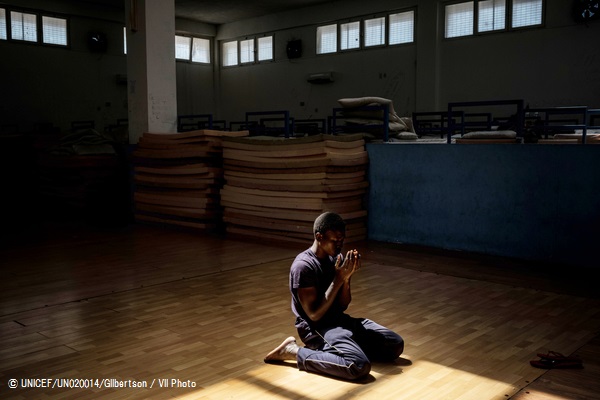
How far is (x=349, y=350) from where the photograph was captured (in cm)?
348

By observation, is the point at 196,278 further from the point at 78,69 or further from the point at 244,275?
the point at 78,69

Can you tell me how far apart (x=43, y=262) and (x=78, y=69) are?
12414 millimetres

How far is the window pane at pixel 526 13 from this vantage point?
45.9 ft

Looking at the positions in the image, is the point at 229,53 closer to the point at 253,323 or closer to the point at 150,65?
the point at 150,65

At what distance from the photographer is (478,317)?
4.72 metres

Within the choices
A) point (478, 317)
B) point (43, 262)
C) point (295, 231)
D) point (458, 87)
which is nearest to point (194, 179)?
point (295, 231)

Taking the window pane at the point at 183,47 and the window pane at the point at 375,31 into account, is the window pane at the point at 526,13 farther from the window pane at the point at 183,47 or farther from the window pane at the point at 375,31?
the window pane at the point at 183,47

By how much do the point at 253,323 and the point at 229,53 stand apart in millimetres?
18250

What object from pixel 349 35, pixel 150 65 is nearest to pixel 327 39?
pixel 349 35

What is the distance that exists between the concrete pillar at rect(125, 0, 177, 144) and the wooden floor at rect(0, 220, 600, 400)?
336 cm

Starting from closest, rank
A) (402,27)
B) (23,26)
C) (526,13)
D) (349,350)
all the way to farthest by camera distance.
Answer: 1. (349,350)
2. (526,13)
3. (402,27)
4. (23,26)

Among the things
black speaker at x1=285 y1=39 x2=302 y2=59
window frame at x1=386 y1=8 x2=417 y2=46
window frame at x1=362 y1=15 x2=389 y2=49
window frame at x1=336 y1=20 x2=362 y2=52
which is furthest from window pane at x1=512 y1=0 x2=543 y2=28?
black speaker at x1=285 y1=39 x2=302 y2=59

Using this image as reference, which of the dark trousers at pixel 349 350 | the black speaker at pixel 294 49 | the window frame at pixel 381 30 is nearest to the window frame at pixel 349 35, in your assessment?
the window frame at pixel 381 30

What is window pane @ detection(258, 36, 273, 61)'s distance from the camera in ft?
65.8
